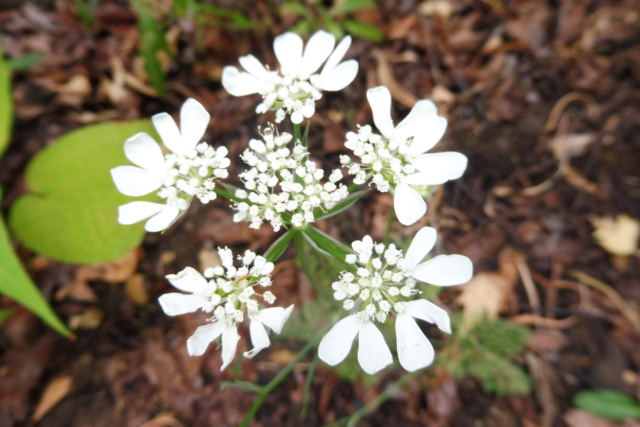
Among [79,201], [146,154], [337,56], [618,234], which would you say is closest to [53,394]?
[79,201]

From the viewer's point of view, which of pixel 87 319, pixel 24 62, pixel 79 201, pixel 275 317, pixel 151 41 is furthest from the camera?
pixel 24 62

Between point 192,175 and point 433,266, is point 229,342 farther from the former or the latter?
point 433,266

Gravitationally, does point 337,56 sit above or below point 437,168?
above

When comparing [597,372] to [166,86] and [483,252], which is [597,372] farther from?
[166,86]

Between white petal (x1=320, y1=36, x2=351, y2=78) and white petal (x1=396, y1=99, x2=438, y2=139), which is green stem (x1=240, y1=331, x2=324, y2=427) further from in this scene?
white petal (x1=320, y1=36, x2=351, y2=78)

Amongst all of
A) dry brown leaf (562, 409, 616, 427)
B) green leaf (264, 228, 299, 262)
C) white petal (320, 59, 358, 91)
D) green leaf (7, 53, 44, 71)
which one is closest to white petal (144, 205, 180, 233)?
green leaf (264, 228, 299, 262)

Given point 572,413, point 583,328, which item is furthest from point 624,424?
point 583,328
